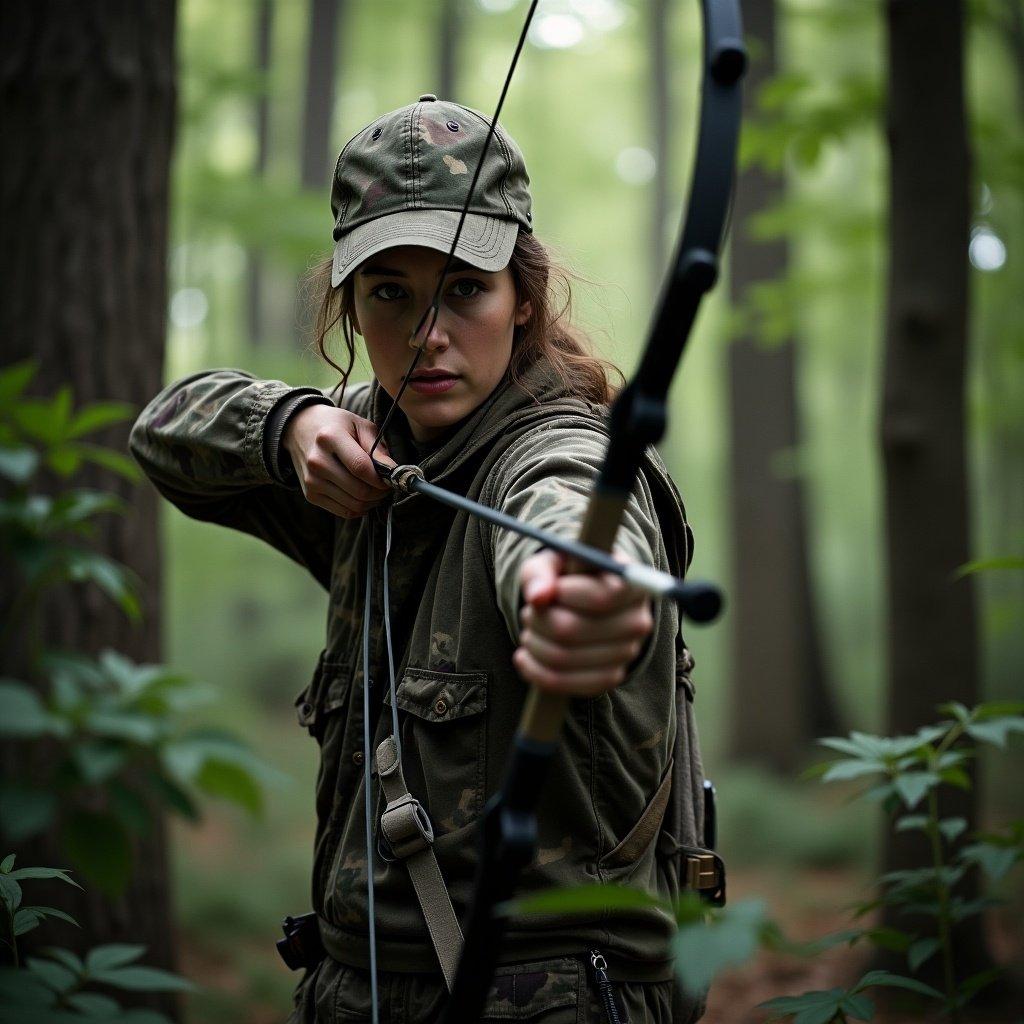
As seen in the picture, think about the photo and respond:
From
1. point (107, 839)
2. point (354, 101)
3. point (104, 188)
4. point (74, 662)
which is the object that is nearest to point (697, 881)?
point (107, 839)

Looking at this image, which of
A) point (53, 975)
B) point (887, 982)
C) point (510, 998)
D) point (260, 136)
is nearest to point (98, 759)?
point (53, 975)

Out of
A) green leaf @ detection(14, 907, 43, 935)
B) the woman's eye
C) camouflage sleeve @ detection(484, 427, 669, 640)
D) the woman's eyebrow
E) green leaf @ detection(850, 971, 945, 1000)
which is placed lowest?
green leaf @ detection(850, 971, 945, 1000)

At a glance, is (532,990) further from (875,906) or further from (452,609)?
(875,906)

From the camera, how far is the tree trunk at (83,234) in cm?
347

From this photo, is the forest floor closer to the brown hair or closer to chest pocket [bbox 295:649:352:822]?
chest pocket [bbox 295:649:352:822]

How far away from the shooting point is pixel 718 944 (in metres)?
1.10

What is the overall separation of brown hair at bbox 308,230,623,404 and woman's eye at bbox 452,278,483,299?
0.12m

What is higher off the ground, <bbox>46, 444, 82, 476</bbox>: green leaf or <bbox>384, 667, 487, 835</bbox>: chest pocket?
<bbox>46, 444, 82, 476</bbox>: green leaf

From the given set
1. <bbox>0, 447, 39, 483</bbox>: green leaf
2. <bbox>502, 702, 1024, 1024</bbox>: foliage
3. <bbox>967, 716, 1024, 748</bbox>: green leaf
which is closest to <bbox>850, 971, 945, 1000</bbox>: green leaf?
<bbox>502, 702, 1024, 1024</bbox>: foliage

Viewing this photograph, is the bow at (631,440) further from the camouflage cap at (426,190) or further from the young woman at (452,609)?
the camouflage cap at (426,190)

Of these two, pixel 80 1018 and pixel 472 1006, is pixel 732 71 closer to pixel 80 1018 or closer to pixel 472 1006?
pixel 472 1006

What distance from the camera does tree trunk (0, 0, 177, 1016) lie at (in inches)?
137

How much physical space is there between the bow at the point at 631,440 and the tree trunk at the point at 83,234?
243cm

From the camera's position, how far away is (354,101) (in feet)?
58.2
